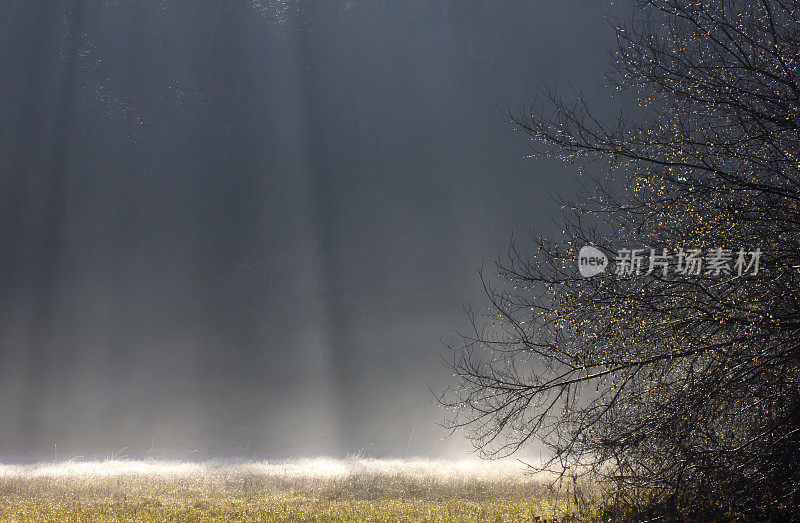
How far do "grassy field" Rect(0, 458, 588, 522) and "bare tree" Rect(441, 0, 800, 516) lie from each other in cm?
156

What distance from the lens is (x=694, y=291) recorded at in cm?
635

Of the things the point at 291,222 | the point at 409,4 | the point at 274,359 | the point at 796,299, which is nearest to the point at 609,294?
the point at 796,299

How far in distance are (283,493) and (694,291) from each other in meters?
8.53

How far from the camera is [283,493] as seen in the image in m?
11.8

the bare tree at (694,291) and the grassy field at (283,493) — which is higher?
the bare tree at (694,291)

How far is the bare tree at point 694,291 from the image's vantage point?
20.2 ft

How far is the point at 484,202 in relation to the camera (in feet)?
187

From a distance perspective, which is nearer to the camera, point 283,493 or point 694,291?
point 694,291

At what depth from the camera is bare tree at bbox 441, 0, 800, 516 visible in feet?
20.2

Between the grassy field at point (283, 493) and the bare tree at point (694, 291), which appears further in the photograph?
the grassy field at point (283, 493)

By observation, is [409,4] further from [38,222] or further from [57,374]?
[57,374]

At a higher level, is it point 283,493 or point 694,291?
point 694,291

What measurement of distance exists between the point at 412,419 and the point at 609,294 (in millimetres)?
35664

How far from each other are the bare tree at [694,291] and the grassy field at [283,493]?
61.5 inches
